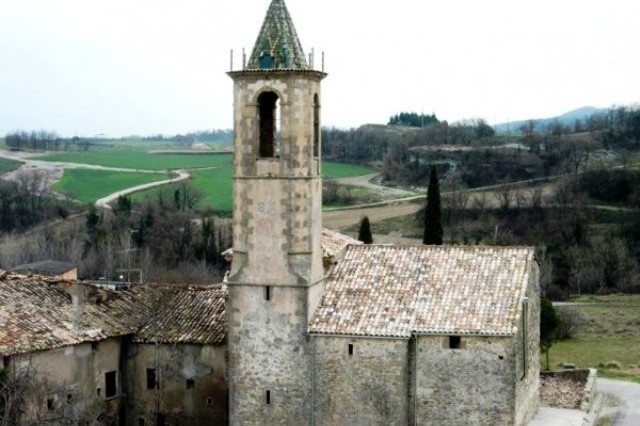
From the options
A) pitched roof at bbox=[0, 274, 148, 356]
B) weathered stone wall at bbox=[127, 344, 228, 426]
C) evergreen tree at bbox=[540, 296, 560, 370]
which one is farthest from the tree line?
weathered stone wall at bbox=[127, 344, 228, 426]

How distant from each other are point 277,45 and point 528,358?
11.2 metres

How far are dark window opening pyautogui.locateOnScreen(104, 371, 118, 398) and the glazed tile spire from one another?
9.60m

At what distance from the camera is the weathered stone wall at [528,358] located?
83.2 feet

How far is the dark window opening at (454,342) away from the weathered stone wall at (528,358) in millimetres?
1704

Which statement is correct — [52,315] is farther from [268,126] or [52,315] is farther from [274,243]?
[268,126]

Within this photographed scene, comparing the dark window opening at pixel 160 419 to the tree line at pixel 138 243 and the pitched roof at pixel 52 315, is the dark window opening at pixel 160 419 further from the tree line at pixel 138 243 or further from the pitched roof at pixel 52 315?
the tree line at pixel 138 243

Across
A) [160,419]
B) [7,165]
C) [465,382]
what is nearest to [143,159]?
[7,165]

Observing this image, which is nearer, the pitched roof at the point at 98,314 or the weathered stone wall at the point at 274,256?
the weathered stone wall at the point at 274,256


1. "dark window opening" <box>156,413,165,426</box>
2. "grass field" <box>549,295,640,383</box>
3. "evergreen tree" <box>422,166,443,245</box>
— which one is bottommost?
"grass field" <box>549,295,640,383</box>

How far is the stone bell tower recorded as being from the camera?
81.3 ft

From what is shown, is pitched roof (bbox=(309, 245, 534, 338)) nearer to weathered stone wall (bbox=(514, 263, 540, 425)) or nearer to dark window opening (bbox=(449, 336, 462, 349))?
dark window opening (bbox=(449, 336, 462, 349))

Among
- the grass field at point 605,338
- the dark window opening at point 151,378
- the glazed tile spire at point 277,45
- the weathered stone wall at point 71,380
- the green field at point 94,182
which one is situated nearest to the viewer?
the weathered stone wall at point 71,380

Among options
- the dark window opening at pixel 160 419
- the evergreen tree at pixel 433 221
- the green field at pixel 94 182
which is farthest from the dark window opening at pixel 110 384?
the green field at pixel 94 182

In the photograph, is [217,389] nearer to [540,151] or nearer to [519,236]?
[519,236]
